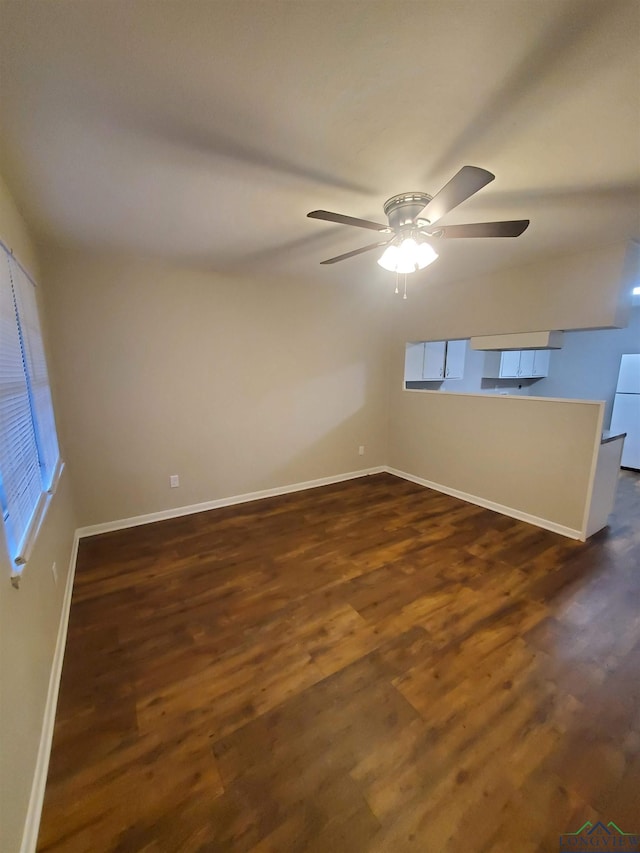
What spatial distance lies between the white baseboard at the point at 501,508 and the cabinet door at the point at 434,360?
1.43 m

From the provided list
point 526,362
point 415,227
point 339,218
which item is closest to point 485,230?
point 415,227

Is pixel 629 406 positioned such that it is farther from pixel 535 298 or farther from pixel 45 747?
pixel 45 747

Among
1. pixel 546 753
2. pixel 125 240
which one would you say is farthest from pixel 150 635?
pixel 125 240

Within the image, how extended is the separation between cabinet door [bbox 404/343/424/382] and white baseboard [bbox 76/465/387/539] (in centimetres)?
137

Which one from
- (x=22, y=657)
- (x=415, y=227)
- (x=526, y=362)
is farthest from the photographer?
(x=526, y=362)

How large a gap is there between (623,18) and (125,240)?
9.34 ft

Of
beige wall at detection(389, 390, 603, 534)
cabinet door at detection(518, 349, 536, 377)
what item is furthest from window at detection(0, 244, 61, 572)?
cabinet door at detection(518, 349, 536, 377)

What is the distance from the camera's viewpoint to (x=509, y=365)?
5371 millimetres

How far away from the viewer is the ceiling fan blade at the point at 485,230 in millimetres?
1577

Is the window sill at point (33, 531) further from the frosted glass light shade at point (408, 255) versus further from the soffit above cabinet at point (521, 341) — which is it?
the soffit above cabinet at point (521, 341)

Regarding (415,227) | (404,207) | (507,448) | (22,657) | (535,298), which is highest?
(404,207)

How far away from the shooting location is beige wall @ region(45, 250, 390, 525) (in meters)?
2.86

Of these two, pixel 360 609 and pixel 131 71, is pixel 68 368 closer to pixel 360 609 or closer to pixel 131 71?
pixel 131 71

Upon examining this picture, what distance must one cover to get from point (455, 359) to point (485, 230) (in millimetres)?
3210
